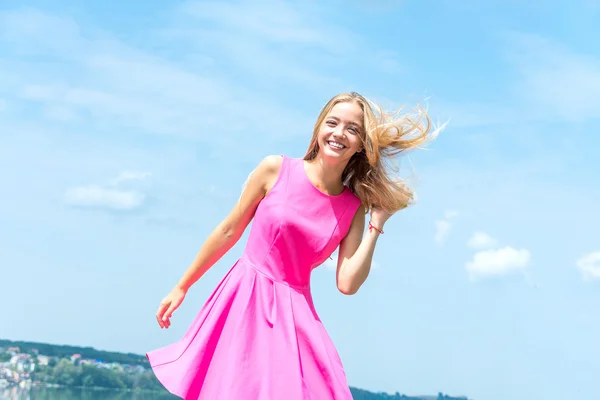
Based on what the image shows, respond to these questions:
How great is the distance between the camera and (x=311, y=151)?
4750mm

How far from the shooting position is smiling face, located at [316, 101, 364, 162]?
4586mm

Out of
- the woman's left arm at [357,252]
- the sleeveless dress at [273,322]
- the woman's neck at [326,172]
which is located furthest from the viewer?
the woman's neck at [326,172]

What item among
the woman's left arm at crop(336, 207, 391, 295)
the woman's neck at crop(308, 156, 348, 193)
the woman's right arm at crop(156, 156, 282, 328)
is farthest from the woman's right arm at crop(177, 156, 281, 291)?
the woman's left arm at crop(336, 207, 391, 295)

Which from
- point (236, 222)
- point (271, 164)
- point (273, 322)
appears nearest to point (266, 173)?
point (271, 164)

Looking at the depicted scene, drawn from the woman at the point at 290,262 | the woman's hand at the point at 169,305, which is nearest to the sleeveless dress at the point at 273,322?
the woman at the point at 290,262

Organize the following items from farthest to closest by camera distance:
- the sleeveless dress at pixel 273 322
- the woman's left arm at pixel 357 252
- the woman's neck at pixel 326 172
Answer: the woman's neck at pixel 326 172
the woman's left arm at pixel 357 252
the sleeveless dress at pixel 273 322

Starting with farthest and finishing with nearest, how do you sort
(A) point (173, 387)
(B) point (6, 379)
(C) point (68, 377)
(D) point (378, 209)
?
(B) point (6, 379) → (C) point (68, 377) → (D) point (378, 209) → (A) point (173, 387)

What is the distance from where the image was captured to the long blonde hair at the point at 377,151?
4.65 meters

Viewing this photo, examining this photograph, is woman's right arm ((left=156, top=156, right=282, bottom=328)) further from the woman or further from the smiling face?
the smiling face

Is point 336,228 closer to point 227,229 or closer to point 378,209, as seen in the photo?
point 378,209

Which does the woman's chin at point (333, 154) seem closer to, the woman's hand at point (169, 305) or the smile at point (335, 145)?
the smile at point (335, 145)

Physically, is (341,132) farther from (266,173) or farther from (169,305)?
(169,305)

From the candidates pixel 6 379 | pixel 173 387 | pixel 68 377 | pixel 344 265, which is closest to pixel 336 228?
pixel 344 265

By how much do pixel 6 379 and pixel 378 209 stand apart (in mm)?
63656
